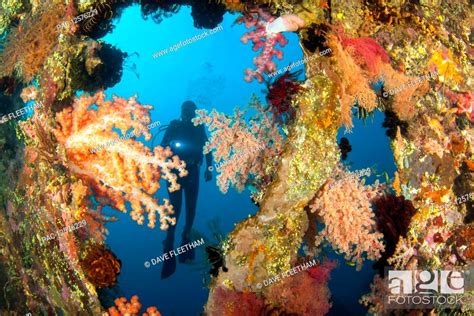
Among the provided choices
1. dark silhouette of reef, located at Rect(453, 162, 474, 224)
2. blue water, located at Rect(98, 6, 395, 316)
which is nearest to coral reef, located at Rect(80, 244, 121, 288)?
dark silhouette of reef, located at Rect(453, 162, 474, 224)

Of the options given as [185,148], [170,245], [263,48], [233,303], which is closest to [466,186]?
[263,48]

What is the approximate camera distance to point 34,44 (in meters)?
5.23

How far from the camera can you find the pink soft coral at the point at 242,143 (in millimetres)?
5434

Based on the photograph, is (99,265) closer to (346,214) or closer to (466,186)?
(346,214)

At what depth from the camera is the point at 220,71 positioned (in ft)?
412

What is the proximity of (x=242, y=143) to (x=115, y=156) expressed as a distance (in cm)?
193

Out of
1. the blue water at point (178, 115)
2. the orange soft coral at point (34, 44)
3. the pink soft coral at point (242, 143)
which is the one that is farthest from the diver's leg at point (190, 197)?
the blue water at point (178, 115)

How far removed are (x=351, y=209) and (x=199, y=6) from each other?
5923mm

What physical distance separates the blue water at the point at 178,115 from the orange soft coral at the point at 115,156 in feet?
97.4

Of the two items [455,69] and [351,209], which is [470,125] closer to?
[455,69]

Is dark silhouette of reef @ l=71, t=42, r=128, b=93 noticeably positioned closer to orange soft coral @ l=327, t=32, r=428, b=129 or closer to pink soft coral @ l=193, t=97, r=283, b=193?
pink soft coral @ l=193, t=97, r=283, b=193

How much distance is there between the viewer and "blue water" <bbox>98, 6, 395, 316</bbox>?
44438mm

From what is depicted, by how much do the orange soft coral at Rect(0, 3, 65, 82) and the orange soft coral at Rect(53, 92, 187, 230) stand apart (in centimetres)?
105

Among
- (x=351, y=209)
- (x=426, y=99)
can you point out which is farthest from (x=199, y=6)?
(x=351, y=209)
